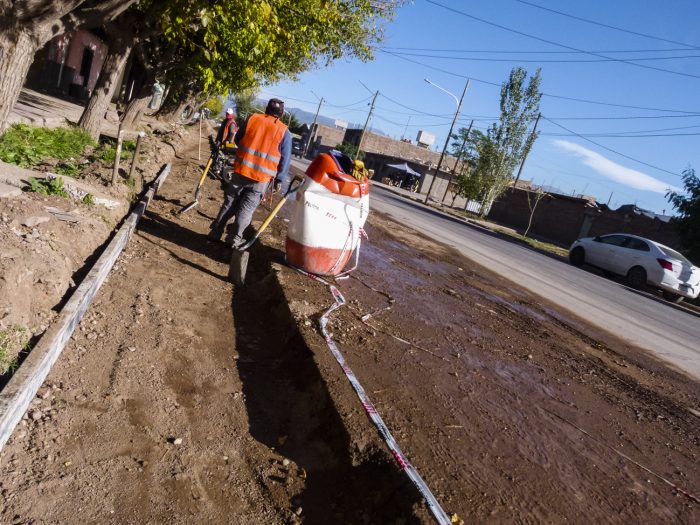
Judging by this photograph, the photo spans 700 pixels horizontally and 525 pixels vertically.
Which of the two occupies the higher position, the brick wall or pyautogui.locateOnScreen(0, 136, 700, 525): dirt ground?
the brick wall

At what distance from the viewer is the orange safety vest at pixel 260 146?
606 centimetres

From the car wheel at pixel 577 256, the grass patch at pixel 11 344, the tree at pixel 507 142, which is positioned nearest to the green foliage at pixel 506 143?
the tree at pixel 507 142

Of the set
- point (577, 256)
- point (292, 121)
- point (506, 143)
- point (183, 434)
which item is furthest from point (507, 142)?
point (292, 121)

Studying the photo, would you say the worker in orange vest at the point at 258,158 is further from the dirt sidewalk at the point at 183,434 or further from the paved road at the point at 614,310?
the paved road at the point at 614,310

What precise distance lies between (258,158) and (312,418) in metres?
3.46

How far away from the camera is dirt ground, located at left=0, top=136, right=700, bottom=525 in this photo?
2.68 m

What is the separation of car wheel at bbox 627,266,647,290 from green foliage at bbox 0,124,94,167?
16.1m

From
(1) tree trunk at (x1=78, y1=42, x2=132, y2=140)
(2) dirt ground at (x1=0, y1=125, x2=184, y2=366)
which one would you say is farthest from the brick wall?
(2) dirt ground at (x1=0, y1=125, x2=184, y2=366)

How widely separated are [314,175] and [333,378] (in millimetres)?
2661

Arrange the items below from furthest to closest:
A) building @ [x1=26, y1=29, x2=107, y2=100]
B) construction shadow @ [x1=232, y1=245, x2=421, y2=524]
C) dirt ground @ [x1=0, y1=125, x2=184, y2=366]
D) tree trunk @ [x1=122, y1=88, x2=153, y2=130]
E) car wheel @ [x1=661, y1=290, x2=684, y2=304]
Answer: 1. building @ [x1=26, y1=29, x2=107, y2=100]
2. car wheel @ [x1=661, y1=290, x2=684, y2=304]
3. tree trunk @ [x1=122, y1=88, x2=153, y2=130]
4. dirt ground @ [x1=0, y1=125, x2=184, y2=366]
5. construction shadow @ [x1=232, y1=245, x2=421, y2=524]

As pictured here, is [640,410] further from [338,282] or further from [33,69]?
[33,69]

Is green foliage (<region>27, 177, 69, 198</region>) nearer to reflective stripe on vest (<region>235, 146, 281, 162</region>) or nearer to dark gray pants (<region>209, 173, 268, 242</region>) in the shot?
dark gray pants (<region>209, 173, 268, 242</region>)

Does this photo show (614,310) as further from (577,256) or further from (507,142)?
(507,142)

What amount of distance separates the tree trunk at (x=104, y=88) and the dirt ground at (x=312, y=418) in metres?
7.91
